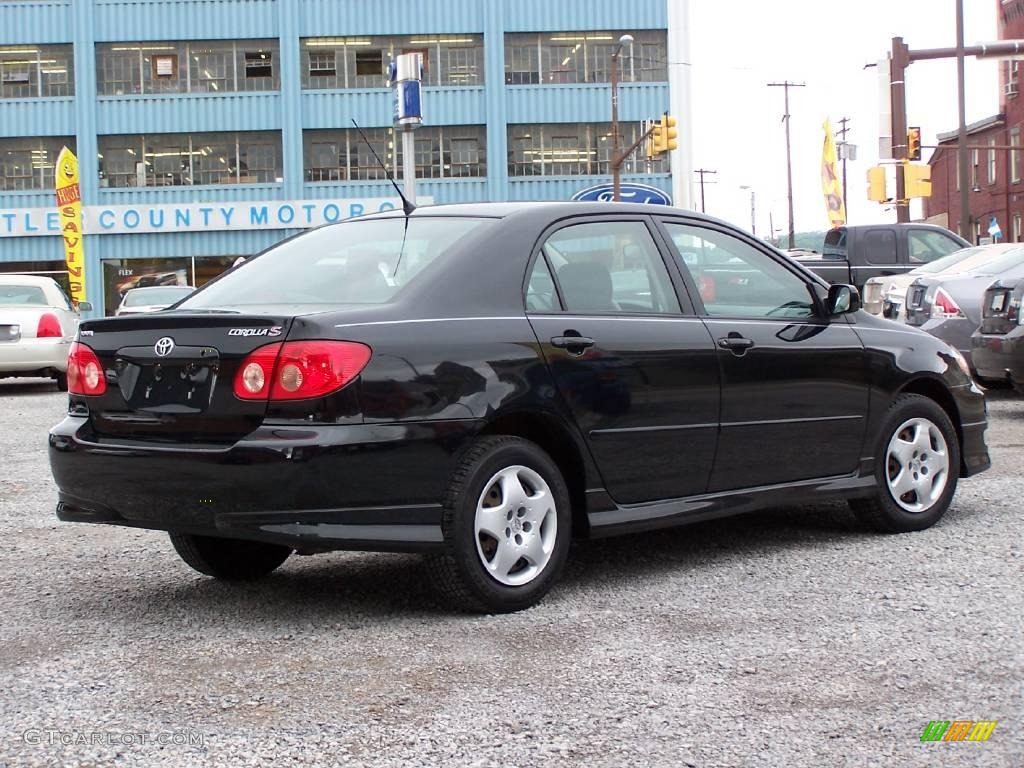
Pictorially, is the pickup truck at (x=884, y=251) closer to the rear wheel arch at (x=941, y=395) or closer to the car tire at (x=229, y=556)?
the rear wheel arch at (x=941, y=395)

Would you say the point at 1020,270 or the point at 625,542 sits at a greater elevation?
the point at 1020,270

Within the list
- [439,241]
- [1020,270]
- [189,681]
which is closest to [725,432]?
[439,241]

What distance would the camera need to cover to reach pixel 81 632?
195 inches

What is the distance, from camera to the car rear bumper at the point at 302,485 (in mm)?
4625

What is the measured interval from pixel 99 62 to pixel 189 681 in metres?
44.1

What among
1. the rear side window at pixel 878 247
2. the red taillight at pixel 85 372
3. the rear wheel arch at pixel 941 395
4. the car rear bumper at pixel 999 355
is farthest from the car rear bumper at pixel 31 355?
the rear wheel arch at pixel 941 395

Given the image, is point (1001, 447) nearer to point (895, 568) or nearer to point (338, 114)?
point (895, 568)

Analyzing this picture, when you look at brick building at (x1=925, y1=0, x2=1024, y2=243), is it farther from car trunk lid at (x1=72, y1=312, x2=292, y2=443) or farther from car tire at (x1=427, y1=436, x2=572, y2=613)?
car trunk lid at (x1=72, y1=312, x2=292, y2=443)

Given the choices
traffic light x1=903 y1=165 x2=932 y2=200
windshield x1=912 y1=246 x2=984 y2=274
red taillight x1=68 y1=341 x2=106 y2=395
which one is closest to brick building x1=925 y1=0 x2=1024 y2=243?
traffic light x1=903 y1=165 x2=932 y2=200

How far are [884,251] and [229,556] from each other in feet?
46.4

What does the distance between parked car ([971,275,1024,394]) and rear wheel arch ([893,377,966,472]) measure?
14.8ft

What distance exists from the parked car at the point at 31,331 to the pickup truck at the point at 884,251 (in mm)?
9275

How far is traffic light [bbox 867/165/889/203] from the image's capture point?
1248 inches

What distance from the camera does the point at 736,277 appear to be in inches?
243
